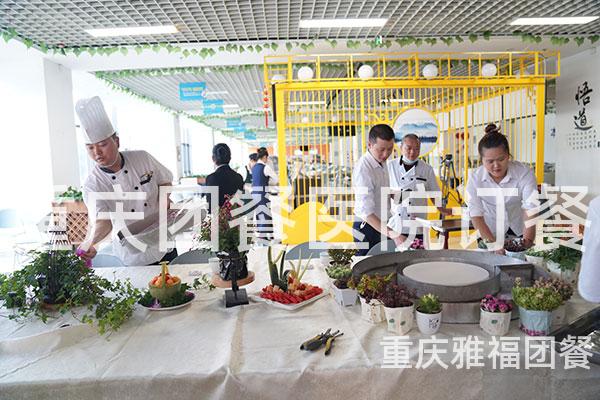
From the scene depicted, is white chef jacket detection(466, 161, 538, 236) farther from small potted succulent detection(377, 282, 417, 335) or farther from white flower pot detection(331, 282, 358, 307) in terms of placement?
small potted succulent detection(377, 282, 417, 335)

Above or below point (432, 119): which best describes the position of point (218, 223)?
below

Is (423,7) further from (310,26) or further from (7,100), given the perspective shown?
(7,100)

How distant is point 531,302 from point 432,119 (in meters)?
5.17

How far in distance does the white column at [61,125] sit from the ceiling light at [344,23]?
3.71m

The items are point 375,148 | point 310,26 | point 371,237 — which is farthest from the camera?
point 310,26

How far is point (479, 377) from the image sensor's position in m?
1.34

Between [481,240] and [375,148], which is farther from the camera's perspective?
[375,148]

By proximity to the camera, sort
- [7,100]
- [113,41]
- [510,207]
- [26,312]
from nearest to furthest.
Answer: [26,312]
[510,207]
[113,41]
[7,100]

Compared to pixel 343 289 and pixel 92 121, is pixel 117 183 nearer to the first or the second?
pixel 92 121

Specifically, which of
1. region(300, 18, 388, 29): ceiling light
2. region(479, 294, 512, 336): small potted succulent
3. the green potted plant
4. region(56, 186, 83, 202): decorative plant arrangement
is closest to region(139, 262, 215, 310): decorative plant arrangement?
the green potted plant

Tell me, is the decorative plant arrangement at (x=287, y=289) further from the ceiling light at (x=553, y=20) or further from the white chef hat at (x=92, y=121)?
the ceiling light at (x=553, y=20)

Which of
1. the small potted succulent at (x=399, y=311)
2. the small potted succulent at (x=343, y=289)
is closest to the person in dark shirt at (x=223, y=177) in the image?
the small potted succulent at (x=343, y=289)

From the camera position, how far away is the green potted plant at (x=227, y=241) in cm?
186

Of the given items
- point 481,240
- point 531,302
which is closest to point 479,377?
point 531,302
